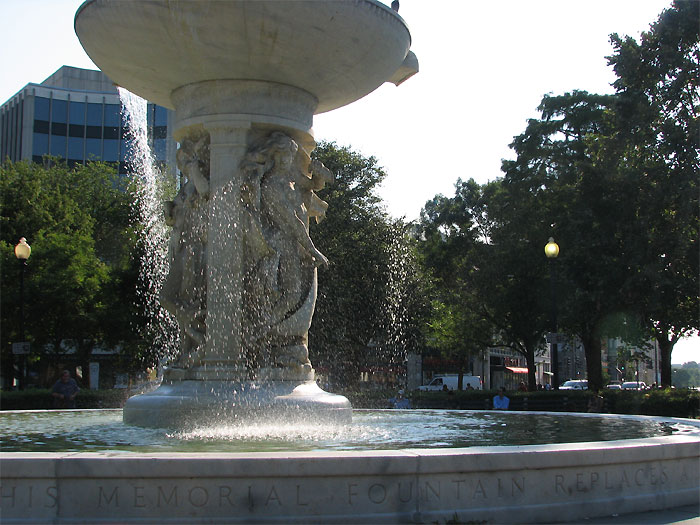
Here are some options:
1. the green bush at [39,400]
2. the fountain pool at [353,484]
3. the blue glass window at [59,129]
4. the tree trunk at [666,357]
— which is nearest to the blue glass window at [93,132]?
the blue glass window at [59,129]

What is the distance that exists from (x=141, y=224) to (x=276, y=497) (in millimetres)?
26569

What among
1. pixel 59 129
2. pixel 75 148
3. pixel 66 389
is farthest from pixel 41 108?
pixel 66 389

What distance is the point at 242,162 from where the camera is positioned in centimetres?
1002

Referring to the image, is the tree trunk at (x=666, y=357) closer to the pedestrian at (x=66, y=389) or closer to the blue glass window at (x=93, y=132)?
the pedestrian at (x=66, y=389)

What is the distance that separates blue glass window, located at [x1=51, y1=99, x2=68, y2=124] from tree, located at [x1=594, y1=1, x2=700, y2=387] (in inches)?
1660

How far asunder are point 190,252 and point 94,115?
5167 centimetres

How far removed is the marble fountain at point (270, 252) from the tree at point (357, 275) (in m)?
17.6

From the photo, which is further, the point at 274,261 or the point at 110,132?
the point at 110,132

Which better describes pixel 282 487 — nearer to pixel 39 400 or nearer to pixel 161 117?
pixel 39 400

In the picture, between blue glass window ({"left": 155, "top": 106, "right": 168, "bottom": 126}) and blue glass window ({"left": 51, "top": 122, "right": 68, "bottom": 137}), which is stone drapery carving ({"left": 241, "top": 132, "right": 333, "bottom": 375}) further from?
blue glass window ({"left": 51, "top": 122, "right": 68, "bottom": 137})

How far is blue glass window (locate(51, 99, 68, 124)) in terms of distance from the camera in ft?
188

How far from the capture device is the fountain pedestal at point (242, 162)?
8961mm

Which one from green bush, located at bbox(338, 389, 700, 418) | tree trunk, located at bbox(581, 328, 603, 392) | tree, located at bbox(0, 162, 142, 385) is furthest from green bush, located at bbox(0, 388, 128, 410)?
tree trunk, located at bbox(581, 328, 603, 392)

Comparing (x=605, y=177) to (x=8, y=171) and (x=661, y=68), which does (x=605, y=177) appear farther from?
(x=8, y=171)
